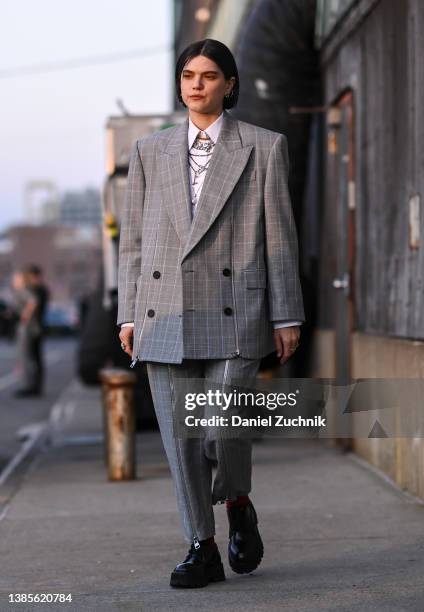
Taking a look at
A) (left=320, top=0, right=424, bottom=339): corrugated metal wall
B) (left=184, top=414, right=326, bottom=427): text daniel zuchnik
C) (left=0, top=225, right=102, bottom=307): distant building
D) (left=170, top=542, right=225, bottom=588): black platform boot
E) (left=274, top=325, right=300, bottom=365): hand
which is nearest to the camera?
(left=184, top=414, right=326, bottom=427): text daniel zuchnik

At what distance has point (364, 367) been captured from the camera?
897 cm

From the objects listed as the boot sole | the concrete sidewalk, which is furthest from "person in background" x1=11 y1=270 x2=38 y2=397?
the boot sole

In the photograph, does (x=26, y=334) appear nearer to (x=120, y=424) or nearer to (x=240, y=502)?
(x=120, y=424)

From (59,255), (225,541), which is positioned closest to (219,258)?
(225,541)

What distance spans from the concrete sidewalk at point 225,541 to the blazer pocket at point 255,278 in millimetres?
1156

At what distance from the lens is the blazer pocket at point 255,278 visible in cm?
491

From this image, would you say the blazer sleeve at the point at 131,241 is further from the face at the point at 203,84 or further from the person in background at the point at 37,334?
the person in background at the point at 37,334

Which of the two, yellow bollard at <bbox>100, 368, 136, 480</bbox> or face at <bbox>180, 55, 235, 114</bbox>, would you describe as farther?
yellow bollard at <bbox>100, 368, 136, 480</bbox>

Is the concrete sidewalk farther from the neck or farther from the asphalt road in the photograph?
the asphalt road

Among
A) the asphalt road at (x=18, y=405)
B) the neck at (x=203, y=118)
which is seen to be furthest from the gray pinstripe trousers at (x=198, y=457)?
the asphalt road at (x=18, y=405)

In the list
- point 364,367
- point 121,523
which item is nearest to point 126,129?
point 364,367

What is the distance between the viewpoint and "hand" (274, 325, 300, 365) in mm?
4957

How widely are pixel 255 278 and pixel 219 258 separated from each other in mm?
154

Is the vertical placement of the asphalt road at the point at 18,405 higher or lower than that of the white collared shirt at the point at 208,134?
lower
